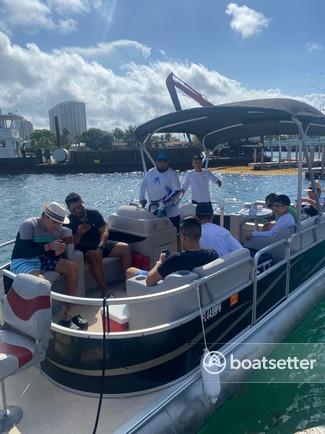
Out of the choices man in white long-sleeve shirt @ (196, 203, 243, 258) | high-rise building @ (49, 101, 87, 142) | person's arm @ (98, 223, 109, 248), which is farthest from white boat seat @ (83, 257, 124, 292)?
high-rise building @ (49, 101, 87, 142)

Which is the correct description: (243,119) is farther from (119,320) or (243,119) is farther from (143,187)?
(119,320)

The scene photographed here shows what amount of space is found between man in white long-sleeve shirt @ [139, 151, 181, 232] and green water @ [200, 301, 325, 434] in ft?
7.45

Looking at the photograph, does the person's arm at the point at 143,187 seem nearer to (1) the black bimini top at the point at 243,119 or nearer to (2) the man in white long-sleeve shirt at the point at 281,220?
(1) the black bimini top at the point at 243,119

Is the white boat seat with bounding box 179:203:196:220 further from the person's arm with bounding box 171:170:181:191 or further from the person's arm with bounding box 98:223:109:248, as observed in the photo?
the person's arm with bounding box 98:223:109:248

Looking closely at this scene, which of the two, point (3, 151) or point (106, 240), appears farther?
point (3, 151)

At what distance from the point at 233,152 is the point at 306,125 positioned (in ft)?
124

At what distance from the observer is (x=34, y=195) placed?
2258cm

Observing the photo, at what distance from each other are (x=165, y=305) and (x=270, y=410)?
1.54 meters

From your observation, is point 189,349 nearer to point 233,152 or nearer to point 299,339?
point 299,339

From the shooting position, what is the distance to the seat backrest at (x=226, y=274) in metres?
2.93

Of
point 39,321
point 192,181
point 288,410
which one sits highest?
point 192,181

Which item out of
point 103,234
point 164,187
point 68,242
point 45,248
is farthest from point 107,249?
point 164,187

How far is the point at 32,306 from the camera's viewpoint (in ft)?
7.84

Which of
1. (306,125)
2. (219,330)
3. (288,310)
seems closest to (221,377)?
(219,330)
